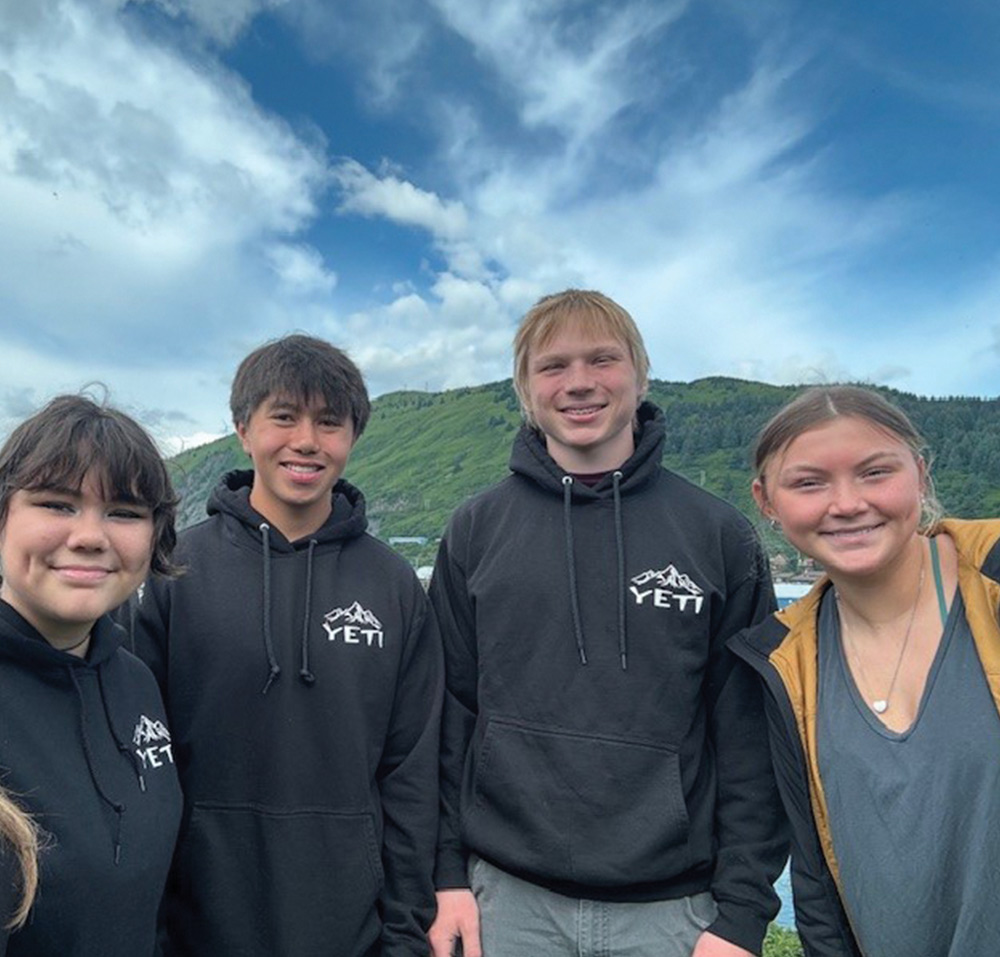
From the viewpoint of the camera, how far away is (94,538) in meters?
2.56

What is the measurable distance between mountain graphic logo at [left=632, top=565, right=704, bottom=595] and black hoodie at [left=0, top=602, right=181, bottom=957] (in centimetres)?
191

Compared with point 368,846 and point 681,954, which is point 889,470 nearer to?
point 681,954

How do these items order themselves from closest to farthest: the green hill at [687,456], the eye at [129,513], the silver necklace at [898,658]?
the eye at [129,513] < the silver necklace at [898,658] < the green hill at [687,456]

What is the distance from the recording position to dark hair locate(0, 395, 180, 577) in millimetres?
2561

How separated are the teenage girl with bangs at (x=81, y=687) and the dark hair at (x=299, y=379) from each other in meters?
0.79

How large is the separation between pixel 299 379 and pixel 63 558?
127cm

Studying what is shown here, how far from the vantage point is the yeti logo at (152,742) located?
9.00 ft

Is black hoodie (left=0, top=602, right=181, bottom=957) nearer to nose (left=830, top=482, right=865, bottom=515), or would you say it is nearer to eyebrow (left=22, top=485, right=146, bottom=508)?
eyebrow (left=22, top=485, right=146, bottom=508)

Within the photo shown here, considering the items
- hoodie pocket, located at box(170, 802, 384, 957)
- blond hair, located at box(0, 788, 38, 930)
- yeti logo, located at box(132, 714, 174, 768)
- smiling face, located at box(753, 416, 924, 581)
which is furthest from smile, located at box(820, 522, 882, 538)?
blond hair, located at box(0, 788, 38, 930)

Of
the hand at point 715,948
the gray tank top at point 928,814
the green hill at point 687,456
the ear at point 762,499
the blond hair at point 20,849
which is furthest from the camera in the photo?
the green hill at point 687,456

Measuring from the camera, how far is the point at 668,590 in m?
3.38

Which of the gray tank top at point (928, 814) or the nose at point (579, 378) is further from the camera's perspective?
the nose at point (579, 378)

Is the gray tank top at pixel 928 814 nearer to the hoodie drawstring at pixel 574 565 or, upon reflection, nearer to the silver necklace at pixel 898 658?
the silver necklace at pixel 898 658

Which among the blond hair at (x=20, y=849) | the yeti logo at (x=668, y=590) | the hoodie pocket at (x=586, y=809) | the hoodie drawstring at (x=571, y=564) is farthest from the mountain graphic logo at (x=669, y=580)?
the blond hair at (x=20, y=849)
